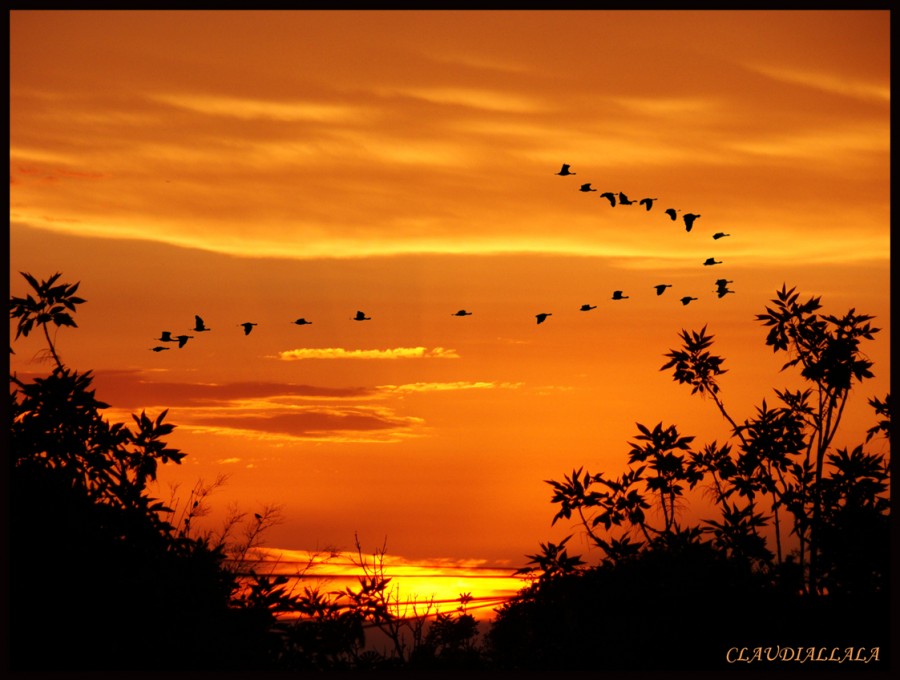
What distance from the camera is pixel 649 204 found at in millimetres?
16266

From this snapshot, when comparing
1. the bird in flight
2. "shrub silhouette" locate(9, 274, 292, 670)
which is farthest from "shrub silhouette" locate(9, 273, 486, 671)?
the bird in flight

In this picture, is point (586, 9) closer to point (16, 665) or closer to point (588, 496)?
point (588, 496)

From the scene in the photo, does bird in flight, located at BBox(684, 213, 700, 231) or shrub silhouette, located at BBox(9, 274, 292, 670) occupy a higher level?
bird in flight, located at BBox(684, 213, 700, 231)

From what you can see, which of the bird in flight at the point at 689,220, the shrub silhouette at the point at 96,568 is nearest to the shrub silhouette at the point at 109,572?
the shrub silhouette at the point at 96,568

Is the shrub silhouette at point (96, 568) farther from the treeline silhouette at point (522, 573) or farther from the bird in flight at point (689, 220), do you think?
the bird in flight at point (689, 220)

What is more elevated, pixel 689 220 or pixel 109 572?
pixel 689 220

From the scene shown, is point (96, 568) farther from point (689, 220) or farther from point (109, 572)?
point (689, 220)

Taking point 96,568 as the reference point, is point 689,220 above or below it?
above

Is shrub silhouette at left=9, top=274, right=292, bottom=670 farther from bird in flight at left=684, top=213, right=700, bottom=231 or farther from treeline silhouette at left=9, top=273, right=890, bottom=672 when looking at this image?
bird in flight at left=684, top=213, right=700, bottom=231

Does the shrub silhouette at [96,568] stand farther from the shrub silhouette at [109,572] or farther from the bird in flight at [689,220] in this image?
the bird in flight at [689,220]

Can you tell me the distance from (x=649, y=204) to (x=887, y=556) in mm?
6170

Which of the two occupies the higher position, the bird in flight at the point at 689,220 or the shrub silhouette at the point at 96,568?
the bird in flight at the point at 689,220

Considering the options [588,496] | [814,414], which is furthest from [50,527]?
[814,414]

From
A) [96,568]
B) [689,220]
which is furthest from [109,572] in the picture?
[689,220]
